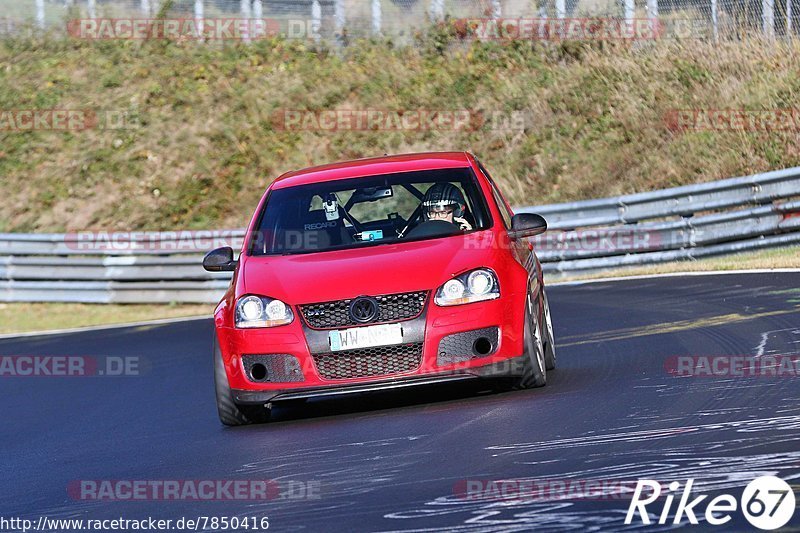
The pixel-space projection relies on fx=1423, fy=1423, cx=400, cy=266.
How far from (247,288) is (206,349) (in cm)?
642

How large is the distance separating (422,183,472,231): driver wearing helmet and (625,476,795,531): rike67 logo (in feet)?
13.1

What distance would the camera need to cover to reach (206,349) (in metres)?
15.0

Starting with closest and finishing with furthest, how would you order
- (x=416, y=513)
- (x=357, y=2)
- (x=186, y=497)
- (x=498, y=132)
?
(x=416, y=513) < (x=186, y=497) < (x=498, y=132) < (x=357, y=2)

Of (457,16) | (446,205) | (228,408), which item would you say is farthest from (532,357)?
(457,16)

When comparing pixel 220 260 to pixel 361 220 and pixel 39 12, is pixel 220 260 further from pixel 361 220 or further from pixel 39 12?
pixel 39 12

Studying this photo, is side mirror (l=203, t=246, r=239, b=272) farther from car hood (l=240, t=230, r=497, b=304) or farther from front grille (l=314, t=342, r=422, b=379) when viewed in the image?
front grille (l=314, t=342, r=422, b=379)

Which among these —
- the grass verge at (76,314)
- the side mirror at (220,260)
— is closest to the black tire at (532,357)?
the side mirror at (220,260)

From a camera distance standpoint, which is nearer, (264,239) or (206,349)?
(264,239)

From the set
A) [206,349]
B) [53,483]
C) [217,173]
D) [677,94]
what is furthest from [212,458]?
[217,173]

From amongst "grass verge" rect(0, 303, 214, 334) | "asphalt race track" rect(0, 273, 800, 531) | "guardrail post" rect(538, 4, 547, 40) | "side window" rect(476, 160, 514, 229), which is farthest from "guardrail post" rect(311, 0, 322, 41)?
"side window" rect(476, 160, 514, 229)

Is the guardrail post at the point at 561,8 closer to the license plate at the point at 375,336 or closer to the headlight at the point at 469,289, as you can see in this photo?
the headlight at the point at 469,289

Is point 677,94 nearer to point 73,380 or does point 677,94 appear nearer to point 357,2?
point 357,2

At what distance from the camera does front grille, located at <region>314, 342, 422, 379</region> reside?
8258 mm

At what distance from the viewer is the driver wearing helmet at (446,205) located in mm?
9367
